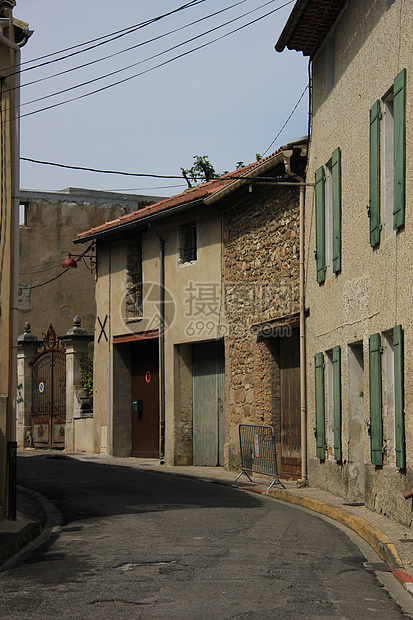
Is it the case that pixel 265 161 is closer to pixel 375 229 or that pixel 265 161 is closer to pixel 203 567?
pixel 375 229

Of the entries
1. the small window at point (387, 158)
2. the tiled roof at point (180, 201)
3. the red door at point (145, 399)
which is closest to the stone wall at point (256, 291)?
the tiled roof at point (180, 201)

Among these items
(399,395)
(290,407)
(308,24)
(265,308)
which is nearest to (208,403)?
(265,308)

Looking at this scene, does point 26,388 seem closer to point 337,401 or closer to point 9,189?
point 337,401

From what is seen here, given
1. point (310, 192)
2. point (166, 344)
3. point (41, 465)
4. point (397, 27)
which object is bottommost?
point (41, 465)

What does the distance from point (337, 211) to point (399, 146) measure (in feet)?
10.5

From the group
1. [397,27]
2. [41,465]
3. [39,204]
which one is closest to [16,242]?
[397,27]

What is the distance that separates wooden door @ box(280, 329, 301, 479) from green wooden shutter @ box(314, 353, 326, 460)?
1632 millimetres

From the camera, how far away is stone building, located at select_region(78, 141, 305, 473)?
56.1 feet

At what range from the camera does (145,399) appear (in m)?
23.2

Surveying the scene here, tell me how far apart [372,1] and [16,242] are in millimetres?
5634

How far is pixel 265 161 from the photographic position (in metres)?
16.1

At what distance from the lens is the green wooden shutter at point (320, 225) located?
564 inches

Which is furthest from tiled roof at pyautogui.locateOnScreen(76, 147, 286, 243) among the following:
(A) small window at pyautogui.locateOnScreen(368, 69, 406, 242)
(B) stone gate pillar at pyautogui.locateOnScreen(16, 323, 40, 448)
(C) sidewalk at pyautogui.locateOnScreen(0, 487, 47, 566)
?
(C) sidewalk at pyautogui.locateOnScreen(0, 487, 47, 566)

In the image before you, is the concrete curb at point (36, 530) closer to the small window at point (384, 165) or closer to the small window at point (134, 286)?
the small window at point (384, 165)
